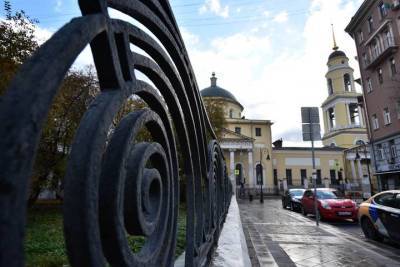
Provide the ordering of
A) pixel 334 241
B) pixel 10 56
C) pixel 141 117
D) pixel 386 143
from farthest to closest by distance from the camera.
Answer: pixel 386 143, pixel 10 56, pixel 334 241, pixel 141 117

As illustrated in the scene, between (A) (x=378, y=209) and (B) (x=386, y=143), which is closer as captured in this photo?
(A) (x=378, y=209)

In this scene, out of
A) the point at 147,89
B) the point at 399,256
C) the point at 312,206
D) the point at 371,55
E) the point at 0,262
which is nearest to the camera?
the point at 0,262

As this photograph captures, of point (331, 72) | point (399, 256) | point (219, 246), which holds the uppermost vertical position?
point (331, 72)

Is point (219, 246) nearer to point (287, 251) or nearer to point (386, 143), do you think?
point (287, 251)

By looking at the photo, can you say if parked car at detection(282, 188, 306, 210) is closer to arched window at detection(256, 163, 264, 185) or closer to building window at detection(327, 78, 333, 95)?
arched window at detection(256, 163, 264, 185)

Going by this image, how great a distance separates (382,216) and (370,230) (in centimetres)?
91

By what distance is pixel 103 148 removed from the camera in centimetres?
79

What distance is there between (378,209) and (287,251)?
128 inches

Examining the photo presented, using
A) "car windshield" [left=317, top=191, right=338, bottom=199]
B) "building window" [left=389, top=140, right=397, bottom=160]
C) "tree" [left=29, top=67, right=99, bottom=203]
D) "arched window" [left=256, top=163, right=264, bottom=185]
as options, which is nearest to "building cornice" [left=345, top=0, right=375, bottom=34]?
"building window" [left=389, top=140, right=397, bottom=160]

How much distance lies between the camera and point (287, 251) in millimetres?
7480

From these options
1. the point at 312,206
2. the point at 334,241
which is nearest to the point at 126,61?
the point at 334,241

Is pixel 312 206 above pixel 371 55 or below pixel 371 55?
below

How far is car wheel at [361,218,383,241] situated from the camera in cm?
934

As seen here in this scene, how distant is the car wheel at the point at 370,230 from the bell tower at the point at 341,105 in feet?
170
